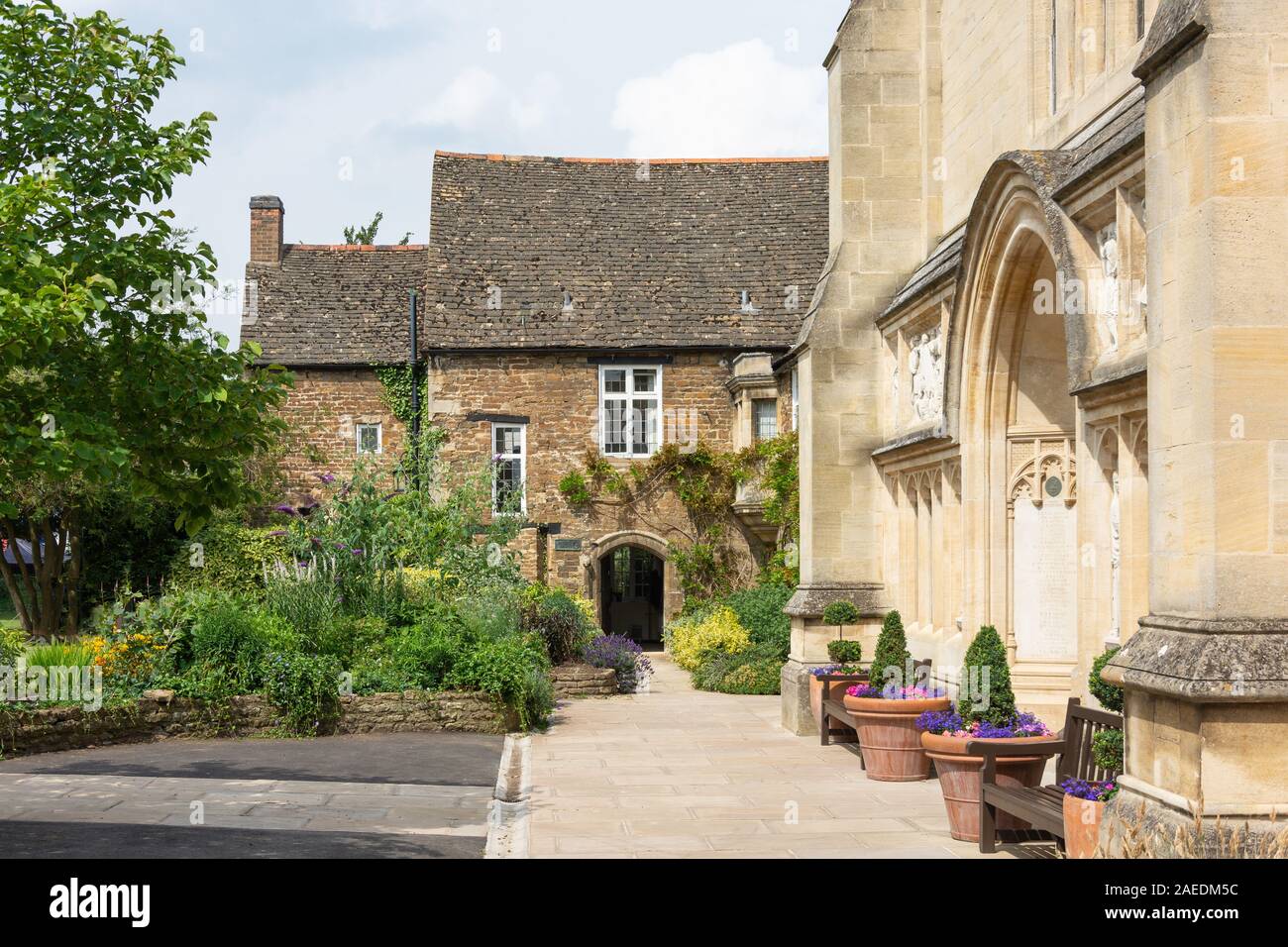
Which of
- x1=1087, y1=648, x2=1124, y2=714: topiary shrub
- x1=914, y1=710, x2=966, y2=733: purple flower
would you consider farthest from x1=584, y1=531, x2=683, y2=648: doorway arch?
x1=1087, y1=648, x2=1124, y2=714: topiary shrub

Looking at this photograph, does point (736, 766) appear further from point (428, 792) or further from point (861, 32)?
point (861, 32)

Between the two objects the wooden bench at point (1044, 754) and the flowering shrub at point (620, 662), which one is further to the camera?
the flowering shrub at point (620, 662)

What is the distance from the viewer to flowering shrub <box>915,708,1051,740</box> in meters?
8.75

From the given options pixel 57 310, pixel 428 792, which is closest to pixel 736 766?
pixel 428 792

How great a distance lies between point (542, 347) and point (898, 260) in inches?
432

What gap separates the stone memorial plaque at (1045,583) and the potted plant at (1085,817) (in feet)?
13.1

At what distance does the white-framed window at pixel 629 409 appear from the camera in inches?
970

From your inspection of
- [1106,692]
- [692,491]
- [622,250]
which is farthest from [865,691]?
[622,250]

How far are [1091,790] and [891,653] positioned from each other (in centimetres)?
521

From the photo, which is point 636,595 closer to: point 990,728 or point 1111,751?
point 990,728

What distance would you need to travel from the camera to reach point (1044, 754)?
838 centimetres

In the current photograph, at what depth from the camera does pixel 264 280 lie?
27.3 metres

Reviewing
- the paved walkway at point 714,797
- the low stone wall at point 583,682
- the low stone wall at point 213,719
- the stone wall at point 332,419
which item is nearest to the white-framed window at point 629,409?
the stone wall at point 332,419

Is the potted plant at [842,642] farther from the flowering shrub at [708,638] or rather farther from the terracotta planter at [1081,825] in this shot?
the terracotta planter at [1081,825]
